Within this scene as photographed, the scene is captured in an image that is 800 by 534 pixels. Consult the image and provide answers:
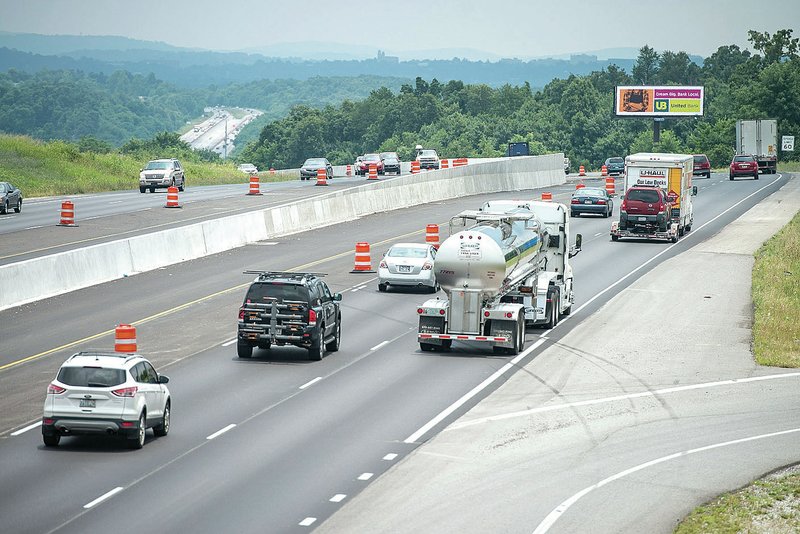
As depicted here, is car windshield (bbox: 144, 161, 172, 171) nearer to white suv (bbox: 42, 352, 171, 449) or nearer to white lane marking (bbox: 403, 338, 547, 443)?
white lane marking (bbox: 403, 338, 547, 443)

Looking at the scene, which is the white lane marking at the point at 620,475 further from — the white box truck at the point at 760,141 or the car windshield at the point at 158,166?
the white box truck at the point at 760,141

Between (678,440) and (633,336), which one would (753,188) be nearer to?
(633,336)

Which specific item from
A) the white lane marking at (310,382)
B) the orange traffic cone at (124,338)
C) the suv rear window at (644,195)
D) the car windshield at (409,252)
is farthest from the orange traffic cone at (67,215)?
the orange traffic cone at (124,338)

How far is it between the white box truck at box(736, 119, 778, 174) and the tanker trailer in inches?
3102

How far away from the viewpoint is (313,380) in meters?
28.8

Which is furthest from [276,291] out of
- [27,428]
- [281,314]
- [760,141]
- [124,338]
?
[760,141]

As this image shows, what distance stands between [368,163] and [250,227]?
135ft

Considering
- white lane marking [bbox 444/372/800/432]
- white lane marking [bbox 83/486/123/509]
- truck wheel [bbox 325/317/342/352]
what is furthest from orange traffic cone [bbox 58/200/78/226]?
white lane marking [bbox 83/486/123/509]

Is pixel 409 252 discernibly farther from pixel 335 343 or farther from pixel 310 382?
pixel 310 382

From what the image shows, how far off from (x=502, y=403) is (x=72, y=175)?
220ft

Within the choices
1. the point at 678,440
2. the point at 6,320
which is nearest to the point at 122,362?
the point at 678,440

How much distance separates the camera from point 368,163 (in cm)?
9662

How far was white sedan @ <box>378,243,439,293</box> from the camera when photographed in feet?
139

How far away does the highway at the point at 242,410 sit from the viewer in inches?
739
